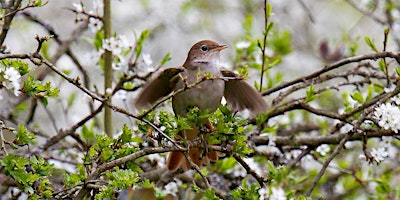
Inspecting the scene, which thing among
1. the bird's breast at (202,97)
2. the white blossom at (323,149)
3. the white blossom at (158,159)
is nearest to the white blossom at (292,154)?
the white blossom at (323,149)

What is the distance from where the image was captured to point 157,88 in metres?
3.78

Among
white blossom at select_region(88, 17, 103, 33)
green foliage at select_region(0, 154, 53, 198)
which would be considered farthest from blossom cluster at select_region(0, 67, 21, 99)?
white blossom at select_region(88, 17, 103, 33)

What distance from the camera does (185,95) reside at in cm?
367

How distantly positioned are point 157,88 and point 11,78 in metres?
1.32

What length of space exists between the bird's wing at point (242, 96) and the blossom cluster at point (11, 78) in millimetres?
1223

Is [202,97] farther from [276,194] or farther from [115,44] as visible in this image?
[276,194]

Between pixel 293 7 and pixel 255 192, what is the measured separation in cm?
616

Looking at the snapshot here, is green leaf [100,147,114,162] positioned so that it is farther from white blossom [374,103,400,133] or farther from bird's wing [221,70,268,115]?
white blossom [374,103,400,133]

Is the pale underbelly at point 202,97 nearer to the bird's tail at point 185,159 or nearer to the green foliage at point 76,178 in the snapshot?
the bird's tail at point 185,159

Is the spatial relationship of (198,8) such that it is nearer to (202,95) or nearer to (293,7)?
(293,7)

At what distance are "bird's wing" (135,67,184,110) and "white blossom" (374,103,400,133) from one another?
1.08 m

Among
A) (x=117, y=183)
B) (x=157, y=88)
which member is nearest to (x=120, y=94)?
(x=157, y=88)

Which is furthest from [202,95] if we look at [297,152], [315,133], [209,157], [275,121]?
[315,133]

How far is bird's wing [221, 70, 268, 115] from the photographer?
11.8ft
